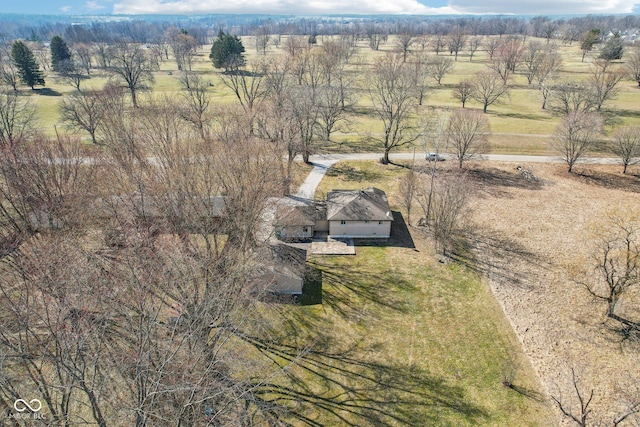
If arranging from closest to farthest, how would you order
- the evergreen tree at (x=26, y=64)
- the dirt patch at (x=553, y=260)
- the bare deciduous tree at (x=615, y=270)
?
the dirt patch at (x=553, y=260), the bare deciduous tree at (x=615, y=270), the evergreen tree at (x=26, y=64)

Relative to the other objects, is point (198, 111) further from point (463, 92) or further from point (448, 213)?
point (463, 92)

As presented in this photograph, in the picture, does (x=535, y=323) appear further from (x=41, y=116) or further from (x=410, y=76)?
(x=41, y=116)

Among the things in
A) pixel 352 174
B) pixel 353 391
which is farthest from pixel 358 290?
pixel 352 174

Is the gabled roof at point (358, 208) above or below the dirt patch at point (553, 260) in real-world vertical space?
above

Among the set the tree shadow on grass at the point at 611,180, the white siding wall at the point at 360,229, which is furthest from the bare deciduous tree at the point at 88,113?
the tree shadow on grass at the point at 611,180

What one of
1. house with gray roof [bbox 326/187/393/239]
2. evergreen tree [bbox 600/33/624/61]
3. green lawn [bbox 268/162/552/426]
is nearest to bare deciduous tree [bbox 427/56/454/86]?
evergreen tree [bbox 600/33/624/61]

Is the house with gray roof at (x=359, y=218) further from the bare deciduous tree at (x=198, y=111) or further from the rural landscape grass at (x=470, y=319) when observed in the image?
the bare deciduous tree at (x=198, y=111)

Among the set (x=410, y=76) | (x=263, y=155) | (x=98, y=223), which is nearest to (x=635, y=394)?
(x=263, y=155)

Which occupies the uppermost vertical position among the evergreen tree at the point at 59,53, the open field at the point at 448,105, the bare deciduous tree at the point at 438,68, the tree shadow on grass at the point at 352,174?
the evergreen tree at the point at 59,53
